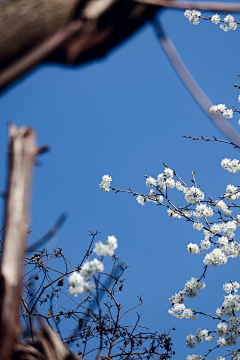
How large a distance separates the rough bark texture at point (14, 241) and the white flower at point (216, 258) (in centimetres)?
322

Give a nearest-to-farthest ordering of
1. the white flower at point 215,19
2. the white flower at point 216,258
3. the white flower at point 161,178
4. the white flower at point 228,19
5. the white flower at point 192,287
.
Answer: the white flower at point 216,258, the white flower at point 192,287, the white flower at point 161,178, the white flower at point 228,19, the white flower at point 215,19

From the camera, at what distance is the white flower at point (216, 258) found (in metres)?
3.32

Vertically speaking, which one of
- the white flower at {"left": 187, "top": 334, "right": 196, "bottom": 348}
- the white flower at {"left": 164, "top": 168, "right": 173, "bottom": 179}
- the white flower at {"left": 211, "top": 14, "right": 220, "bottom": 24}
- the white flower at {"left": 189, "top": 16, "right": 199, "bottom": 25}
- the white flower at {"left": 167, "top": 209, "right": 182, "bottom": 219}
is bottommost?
the white flower at {"left": 187, "top": 334, "right": 196, "bottom": 348}

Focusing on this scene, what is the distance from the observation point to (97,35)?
0.51m

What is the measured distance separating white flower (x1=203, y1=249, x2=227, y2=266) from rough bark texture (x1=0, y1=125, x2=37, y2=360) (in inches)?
127

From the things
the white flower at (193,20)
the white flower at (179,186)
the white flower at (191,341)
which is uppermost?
the white flower at (193,20)

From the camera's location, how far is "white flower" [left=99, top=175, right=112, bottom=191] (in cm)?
431

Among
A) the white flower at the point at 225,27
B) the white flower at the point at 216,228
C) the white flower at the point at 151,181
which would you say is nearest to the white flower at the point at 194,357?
the white flower at the point at 216,228

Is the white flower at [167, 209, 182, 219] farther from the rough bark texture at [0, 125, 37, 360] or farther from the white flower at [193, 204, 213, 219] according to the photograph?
the rough bark texture at [0, 125, 37, 360]

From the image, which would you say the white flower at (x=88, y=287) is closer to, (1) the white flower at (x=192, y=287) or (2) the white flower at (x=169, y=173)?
(1) the white flower at (x=192, y=287)

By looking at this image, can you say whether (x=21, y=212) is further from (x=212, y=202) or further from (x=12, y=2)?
(x=212, y=202)

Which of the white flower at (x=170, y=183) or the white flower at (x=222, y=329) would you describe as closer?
the white flower at (x=222, y=329)

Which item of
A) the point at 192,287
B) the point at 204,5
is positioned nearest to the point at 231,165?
the point at 192,287

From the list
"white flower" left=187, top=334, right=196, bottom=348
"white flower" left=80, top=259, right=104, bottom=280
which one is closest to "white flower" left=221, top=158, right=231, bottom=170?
"white flower" left=187, top=334, right=196, bottom=348
